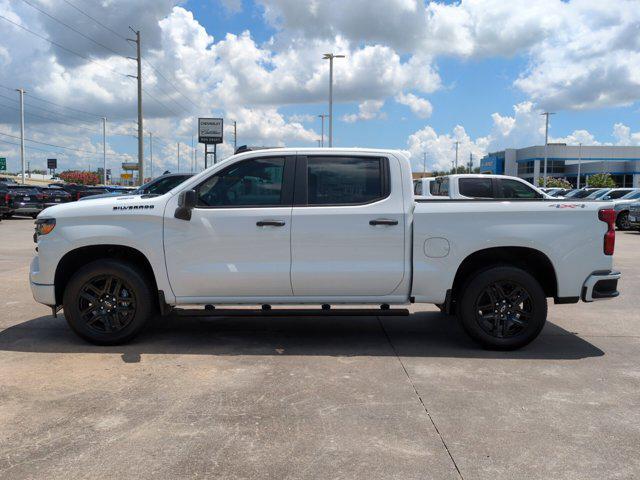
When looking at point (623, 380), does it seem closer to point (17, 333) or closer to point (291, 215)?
point (291, 215)

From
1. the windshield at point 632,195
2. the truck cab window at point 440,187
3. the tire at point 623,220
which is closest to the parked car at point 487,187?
the truck cab window at point 440,187

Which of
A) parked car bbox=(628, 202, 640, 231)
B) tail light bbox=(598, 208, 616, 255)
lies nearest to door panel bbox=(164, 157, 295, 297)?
tail light bbox=(598, 208, 616, 255)

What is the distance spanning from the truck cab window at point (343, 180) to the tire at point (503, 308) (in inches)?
51.9

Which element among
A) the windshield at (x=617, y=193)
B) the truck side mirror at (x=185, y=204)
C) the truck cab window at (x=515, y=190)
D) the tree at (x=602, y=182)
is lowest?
the truck side mirror at (x=185, y=204)

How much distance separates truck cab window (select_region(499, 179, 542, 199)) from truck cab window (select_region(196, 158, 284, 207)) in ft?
30.2

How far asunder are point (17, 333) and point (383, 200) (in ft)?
13.9

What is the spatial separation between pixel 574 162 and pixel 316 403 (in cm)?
11018

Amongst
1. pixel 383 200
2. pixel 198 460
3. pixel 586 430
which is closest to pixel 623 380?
pixel 586 430

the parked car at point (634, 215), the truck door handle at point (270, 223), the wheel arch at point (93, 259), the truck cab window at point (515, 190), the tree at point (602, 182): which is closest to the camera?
the truck door handle at point (270, 223)

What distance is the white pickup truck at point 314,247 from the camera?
562cm

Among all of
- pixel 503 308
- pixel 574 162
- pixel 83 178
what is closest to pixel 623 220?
pixel 503 308

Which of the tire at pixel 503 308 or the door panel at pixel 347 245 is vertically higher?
the door panel at pixel 347 245

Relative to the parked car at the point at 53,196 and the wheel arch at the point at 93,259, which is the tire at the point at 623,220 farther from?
the parked car at the point at 53,196

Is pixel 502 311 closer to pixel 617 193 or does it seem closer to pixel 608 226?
pixel 608 226
